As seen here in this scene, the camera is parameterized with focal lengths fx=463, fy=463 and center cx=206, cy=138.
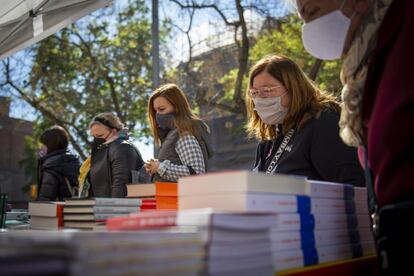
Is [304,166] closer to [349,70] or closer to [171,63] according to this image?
[349,70]

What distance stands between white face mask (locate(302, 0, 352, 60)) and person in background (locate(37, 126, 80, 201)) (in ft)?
11.3

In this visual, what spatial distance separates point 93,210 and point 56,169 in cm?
314

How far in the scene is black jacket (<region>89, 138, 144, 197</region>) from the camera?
367cm

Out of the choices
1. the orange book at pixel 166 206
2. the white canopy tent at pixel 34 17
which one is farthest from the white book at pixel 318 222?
the white canopy tent at pixel 34 17

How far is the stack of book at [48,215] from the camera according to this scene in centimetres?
165

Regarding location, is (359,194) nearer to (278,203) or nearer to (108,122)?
(278,203)

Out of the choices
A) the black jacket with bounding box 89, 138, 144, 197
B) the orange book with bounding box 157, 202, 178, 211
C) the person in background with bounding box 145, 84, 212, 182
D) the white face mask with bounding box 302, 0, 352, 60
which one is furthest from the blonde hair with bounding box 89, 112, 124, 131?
the white face mask with bounding box 302, 0, 352, 60

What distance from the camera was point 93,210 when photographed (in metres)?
1.54

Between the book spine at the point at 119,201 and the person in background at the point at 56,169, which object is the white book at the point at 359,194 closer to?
the book spine at the point at 119,201

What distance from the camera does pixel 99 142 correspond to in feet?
13.0

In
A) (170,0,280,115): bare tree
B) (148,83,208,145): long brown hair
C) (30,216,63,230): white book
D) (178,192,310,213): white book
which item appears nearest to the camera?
(178,192,310,213): white book

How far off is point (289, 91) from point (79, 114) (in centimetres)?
1099

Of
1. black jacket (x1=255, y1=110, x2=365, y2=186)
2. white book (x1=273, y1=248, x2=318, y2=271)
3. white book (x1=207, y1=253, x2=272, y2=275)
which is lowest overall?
white book (x1=273, y1=248, x2=318, y2=271)

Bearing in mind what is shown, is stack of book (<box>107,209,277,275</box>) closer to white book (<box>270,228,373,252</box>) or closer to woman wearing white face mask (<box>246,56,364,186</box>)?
white book (<box>270,228,373,252</box>)
